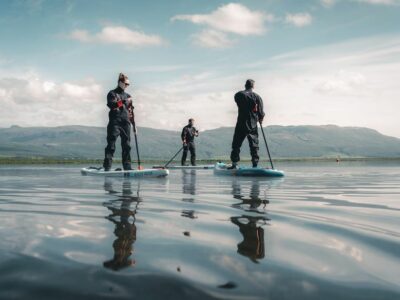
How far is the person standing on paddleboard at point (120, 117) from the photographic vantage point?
15.2 m

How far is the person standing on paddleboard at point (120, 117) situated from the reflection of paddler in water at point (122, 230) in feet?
29.9

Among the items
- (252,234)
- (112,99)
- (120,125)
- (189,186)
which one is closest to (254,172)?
(189,186)

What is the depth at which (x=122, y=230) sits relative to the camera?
3896 millimetres

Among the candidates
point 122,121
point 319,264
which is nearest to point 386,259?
point 319,264

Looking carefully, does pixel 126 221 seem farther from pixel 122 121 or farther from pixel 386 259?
pixel 122 121

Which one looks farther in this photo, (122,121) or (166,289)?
(122,121)

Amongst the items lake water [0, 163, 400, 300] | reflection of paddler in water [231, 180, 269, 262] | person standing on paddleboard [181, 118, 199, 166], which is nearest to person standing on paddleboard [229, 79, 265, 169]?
reflection of paddler in water [231, 180, 269, 262]

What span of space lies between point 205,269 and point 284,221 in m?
2.19

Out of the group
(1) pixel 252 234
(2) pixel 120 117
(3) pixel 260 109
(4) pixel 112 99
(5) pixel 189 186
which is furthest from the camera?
(3) pixel 260 109

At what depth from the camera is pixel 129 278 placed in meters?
2.37

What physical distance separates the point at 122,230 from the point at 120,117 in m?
12.2

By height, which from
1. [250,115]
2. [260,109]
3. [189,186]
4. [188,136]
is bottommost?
[189,186]

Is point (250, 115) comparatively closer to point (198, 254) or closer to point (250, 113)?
point (250, 113)

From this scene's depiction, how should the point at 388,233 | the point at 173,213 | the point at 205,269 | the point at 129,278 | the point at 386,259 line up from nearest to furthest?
the point at 129,278
the point at 205,269
the point at 386,259
the point at 388,233
the point at 173,213
